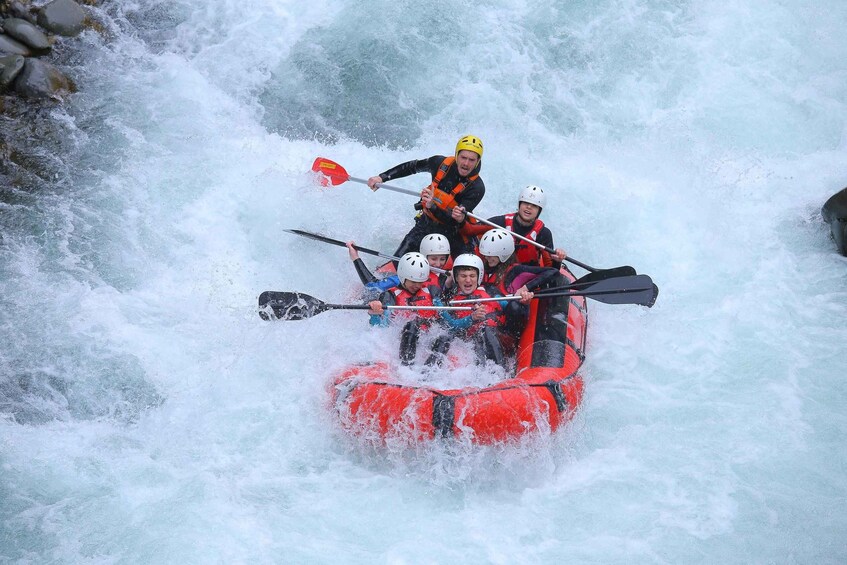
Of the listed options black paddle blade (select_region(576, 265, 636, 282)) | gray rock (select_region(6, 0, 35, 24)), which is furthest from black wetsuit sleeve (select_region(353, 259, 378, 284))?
gray rock (select_region(6, 0, 35, 24))

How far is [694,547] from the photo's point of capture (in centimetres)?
491

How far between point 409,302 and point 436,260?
53 centimetres

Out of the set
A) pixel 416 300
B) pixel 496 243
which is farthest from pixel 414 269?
pixel 496 243

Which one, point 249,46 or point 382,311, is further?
point 249,46

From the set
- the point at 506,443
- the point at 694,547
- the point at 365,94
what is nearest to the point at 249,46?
the point at 365,94

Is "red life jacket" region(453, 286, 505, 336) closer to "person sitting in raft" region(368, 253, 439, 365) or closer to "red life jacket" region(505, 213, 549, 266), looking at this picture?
"person sitting in raft" region(368, 253, 439, 365)

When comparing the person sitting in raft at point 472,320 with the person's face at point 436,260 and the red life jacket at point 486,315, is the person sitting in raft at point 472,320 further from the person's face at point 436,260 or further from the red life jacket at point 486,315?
the person's face at point 436,260

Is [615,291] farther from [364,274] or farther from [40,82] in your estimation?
[40,82]

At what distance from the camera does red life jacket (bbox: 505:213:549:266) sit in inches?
254

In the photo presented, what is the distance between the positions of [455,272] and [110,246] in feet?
10.3

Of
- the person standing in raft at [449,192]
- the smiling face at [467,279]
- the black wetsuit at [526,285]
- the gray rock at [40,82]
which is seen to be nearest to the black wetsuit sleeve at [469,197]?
the person standing in raft at [449,192]

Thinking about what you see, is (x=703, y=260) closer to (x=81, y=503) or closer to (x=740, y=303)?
(x=740, y=303)

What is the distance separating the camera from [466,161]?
6.31m

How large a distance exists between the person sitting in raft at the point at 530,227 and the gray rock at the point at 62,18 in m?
5.62
